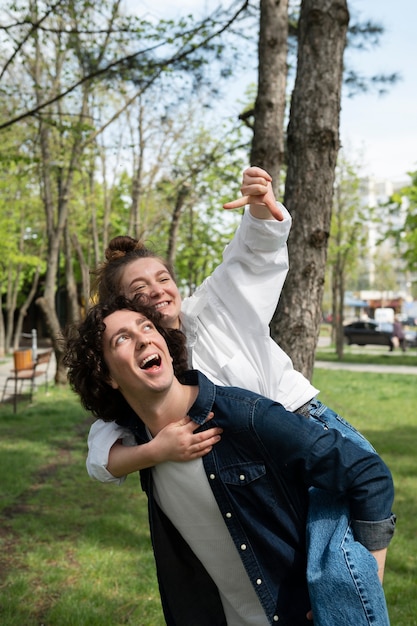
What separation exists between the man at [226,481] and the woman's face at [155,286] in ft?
0.71

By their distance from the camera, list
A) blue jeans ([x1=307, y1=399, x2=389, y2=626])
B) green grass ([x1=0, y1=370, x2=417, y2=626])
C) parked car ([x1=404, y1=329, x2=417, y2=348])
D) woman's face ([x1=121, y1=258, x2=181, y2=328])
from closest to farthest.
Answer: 1. blue jeans ([x1=307, y1=399, x2=389, y2=626])
2. woman's face ([x1=121, y1=258, x2=181, y2=328])
3. green grass ([x1=0, y1=370, x2=417, y2=626])
4. parked car ([x1=404, y1=329, x2=417, y2=348])

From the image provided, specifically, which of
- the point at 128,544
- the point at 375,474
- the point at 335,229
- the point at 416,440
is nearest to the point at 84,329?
the point at 375,474

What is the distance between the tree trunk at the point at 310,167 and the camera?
4797 mm

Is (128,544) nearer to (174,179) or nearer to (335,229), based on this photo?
(174,179)

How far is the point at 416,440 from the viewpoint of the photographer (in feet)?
35.9

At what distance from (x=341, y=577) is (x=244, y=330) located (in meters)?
0.81

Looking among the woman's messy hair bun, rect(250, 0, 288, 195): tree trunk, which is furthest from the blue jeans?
rect(250, 0, 288, 195): tree trunk

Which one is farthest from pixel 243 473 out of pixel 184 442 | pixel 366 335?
pixel 366 335

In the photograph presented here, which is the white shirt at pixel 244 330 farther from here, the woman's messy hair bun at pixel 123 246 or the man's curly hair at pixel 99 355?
the woman's messy hair bun at pixel 123 246

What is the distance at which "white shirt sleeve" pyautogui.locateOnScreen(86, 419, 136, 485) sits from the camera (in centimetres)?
230

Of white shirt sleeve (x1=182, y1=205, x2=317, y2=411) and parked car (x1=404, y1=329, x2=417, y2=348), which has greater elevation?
→ white shirt sleeve (x1=182, y1=205, x2=317, y2=411)

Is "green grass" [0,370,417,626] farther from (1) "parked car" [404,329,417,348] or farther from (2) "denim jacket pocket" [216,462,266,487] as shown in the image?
(1) "parked car" [404,329,417,348]

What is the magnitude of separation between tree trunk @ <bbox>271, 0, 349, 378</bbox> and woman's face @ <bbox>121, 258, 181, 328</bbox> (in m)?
2.30

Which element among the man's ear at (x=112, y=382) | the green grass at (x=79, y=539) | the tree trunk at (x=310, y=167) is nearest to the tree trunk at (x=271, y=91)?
the tree trunk at (x=310, y=167)
